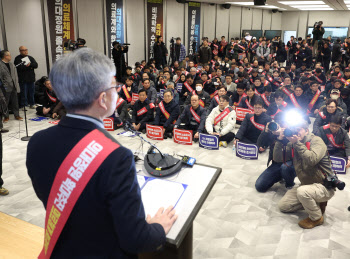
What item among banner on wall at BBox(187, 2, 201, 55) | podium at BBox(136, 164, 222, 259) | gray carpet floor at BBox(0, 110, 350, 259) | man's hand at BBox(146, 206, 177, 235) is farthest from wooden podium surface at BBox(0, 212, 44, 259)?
banner on wall at BBox(187, 2, 201, 55)

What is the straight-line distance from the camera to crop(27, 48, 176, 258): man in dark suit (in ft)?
3.54

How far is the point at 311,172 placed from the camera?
3.55 meters

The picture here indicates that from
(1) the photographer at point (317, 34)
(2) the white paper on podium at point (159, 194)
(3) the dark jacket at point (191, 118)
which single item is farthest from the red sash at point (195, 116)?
(1) the photographer at point (317, 34)

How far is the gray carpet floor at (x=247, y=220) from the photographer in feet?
10.4

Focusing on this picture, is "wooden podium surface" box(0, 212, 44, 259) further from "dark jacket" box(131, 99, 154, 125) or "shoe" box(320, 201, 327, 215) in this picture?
A: "dark jacket" box(131, 99, 154, 125)

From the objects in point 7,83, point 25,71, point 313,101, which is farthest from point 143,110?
point 313,101

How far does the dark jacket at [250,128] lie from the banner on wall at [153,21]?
930 cm

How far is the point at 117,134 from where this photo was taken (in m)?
6.91

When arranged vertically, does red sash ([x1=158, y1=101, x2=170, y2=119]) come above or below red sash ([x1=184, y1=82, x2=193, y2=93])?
below

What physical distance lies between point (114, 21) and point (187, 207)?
1182cm

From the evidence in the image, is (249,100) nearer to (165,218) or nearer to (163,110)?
(163,110)

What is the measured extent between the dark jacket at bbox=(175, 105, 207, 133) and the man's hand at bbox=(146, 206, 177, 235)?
16.3ft

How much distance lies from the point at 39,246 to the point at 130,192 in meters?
2.06

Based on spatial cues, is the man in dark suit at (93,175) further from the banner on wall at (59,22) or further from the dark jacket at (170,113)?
the banner on wall at (59,22)
